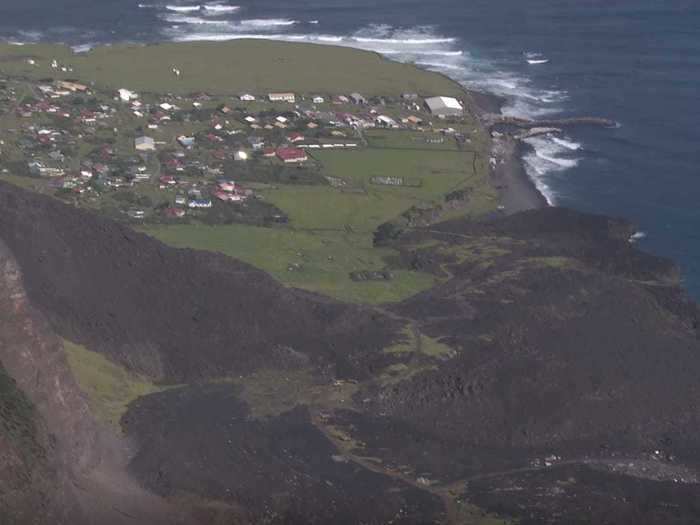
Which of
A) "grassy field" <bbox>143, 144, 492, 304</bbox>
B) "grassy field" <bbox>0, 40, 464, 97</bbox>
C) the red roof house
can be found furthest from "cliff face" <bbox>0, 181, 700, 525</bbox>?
"grassy field" <bbox>0, 40, 464, 97</bbox>

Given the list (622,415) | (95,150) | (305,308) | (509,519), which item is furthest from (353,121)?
(509,519)

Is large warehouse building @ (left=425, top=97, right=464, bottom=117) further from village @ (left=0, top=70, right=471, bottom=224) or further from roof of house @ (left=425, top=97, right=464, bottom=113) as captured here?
village @ (left=0, top=70, right=471, bottom=224)

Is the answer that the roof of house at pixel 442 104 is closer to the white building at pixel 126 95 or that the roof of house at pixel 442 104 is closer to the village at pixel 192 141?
the village at pixel 192 141

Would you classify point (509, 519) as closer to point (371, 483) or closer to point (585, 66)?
point (371, 483)

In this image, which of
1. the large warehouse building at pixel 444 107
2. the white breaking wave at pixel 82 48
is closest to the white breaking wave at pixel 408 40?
the large warehouse building at pixel 444 107

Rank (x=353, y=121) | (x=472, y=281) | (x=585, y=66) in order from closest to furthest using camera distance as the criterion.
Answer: (x=472, y=281)
(x=353, y=121)
(x=585, y=66)

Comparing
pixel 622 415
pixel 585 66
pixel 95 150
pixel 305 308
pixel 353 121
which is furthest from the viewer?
pixel 585 66

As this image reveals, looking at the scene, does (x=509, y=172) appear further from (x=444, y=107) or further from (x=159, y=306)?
(x=159, y=306)
